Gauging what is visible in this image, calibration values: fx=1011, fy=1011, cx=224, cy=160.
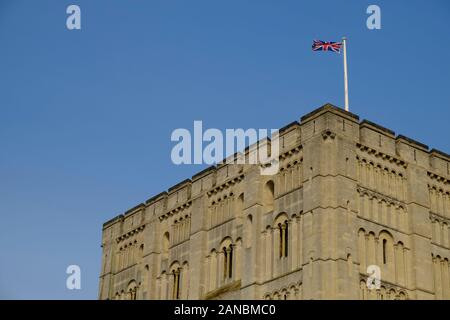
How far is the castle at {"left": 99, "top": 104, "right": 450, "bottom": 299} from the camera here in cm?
6300

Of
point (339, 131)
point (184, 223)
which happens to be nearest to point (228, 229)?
point (184, 223)

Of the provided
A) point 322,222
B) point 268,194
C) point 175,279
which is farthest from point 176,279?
point 322,222

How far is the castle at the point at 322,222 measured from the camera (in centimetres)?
6300

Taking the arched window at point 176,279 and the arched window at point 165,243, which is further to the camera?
the arched window at point 165,243

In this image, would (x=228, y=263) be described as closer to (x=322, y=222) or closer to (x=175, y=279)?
(x=175, y=279)

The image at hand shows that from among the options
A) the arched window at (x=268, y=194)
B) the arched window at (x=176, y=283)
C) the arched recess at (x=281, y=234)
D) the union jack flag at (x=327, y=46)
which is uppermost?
the union jack flag at (x=327, y=46)

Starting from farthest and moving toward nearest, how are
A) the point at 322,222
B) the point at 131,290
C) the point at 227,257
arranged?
the point at 131,290
the point at 227,257
the point at 322,222

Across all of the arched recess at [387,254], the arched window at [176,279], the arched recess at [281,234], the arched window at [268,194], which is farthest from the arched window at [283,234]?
the arched window at [176,279]

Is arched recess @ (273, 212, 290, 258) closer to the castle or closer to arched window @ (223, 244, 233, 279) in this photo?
the castle

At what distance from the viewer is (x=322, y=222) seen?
62.9 metres

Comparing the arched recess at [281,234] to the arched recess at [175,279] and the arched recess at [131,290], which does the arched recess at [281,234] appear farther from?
the arched recess at [131,290]

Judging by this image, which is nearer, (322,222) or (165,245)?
(322,222)

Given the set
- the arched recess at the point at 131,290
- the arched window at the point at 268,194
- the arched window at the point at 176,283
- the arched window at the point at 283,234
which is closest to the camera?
the arched window at the point at 283,234
